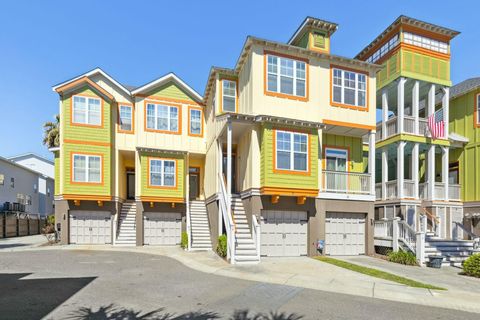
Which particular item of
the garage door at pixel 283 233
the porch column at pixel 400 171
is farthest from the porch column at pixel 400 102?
the garage door at pixel 283 233

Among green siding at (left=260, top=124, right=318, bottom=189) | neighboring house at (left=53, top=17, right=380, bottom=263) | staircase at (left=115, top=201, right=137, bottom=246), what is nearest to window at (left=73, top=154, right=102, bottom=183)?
neighboring house at (left=53, top=17, right=380, bottom=263)

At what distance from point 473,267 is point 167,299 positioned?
39.8 feet

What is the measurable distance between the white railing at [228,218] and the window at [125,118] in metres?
9.36

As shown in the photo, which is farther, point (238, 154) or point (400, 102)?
point (400, 102)

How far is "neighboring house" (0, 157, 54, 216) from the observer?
32.7 meters

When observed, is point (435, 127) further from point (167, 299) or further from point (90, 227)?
point (90, 227)

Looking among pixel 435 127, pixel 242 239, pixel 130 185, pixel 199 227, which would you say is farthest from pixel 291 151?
pixel 130 185

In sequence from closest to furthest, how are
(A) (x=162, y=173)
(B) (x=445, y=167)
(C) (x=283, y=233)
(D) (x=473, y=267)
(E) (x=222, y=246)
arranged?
(D) (x=473, y=267) → (E) (x=222, y=246) → (C) (x=283, y=233) → (B) (x=445, y=167) → (A) (x=162, y=173)

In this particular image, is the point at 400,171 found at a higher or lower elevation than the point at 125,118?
lower

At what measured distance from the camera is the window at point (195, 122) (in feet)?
79.3

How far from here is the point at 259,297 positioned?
899cm

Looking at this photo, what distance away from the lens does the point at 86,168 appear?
70.5 feet

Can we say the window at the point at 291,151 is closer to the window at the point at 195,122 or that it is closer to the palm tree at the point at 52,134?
the window at the point at 195,122

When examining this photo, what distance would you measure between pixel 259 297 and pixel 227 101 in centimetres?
1255
